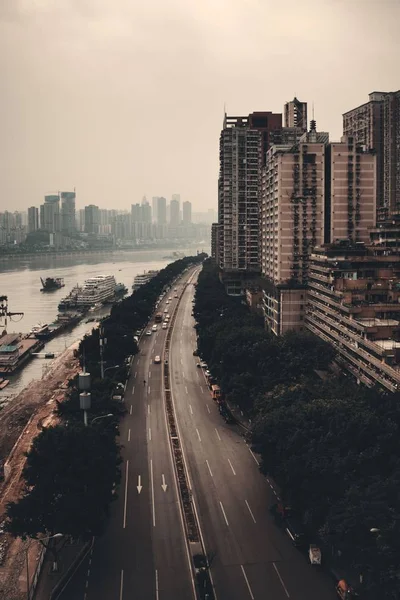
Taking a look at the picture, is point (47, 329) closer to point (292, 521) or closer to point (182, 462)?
point (182, 462)

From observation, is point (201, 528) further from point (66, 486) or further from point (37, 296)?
point (37, 296)

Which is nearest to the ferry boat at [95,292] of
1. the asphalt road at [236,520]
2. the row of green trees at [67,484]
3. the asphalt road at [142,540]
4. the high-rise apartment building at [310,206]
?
the high-rise apartment building at [310,206]

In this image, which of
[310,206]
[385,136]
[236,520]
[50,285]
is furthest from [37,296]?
[236,520]

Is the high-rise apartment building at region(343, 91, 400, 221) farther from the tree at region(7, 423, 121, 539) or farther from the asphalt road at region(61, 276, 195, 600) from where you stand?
the tree at region(7, 423, 121, 539)

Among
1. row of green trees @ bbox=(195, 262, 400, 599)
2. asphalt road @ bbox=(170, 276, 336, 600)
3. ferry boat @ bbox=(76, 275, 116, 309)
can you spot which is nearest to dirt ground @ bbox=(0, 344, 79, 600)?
asphalt road @ bbox=(170, 276, 336, 600)

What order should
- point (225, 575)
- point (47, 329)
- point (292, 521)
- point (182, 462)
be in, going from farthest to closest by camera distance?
point (47, 329)
point (182, 462)
point (292, 521)
point (225, 575)

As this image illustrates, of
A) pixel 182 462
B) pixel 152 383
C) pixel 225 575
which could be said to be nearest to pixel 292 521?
pixel 225 575
